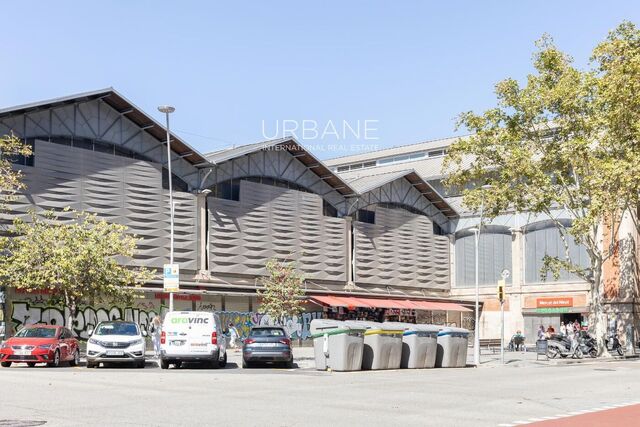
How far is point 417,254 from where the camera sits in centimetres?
6469

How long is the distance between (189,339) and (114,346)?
2440 mm

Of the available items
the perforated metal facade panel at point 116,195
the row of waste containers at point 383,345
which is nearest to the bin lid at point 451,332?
the row of waste containers at point 383,345

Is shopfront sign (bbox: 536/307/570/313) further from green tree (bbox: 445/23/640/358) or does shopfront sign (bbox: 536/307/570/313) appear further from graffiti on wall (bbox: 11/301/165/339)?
graffiti on wall (bbox: 11/301/165/339)

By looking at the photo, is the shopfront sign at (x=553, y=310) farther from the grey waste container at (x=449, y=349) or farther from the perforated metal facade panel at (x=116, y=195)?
the grey waste container at (x=449, y=349)

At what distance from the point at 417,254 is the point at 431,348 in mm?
32947

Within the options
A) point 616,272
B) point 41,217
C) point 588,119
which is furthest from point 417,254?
point 41,217

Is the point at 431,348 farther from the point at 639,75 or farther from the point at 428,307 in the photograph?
the point at 428,307

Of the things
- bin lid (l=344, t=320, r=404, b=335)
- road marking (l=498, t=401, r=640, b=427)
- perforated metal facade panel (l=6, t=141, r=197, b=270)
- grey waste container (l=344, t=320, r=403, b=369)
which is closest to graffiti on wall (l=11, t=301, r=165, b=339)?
perforated metal facade panel (l=6, t=141, r=197, b=270)

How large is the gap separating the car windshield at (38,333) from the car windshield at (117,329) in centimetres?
161

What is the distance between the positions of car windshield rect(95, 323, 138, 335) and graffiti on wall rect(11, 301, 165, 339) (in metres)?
11.3

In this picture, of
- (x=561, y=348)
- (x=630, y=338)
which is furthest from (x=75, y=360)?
(x=630, y=338)

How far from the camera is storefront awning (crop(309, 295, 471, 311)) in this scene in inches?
2087

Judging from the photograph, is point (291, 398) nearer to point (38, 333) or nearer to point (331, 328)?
point (331, 328)

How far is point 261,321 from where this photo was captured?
51000 millimetres
